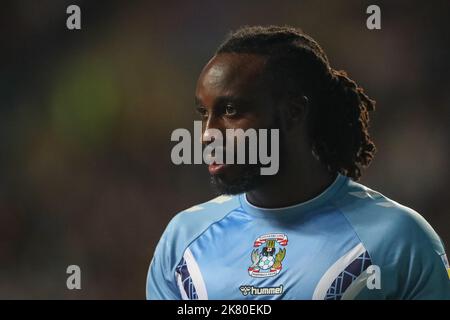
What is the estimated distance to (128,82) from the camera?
155 inches

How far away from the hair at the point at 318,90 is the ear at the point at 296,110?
0.02 meters

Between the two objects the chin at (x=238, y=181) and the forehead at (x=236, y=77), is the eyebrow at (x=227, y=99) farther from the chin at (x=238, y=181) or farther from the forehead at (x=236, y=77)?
the chin at (x=238, y=181)

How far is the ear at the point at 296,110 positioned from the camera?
3.21 meters

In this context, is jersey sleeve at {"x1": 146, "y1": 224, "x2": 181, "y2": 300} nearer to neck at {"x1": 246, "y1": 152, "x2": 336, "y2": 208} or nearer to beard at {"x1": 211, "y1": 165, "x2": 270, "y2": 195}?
beard at {"x1": 211, "y1": 165, "x2": 270, "y2": 195}

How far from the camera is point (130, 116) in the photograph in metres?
4.02

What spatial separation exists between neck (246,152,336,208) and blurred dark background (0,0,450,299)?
0.41 m

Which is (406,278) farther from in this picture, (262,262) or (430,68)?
(430,68)

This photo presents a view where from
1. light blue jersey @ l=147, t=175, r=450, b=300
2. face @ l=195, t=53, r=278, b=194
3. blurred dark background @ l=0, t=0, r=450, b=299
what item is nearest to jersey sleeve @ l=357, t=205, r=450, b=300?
light blue jersey @ l=147, t=175, r=450, b=300

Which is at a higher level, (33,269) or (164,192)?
(164,192)

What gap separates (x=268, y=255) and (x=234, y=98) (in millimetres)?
672

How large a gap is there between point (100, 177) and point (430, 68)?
5.83 feet

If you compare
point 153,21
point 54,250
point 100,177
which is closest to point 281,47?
point 153,21

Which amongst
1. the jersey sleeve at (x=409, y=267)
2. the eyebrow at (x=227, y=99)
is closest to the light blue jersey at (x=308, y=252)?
the jersey sleeve at (x=409, y=267)

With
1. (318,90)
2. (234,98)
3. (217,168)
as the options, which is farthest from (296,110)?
(217,168)
